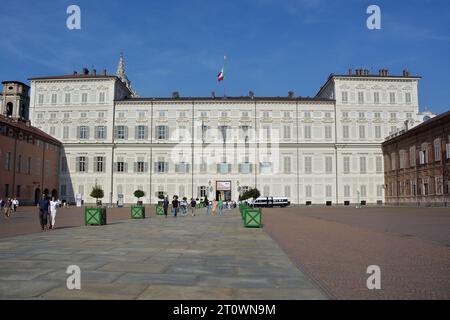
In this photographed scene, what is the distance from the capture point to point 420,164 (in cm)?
4906

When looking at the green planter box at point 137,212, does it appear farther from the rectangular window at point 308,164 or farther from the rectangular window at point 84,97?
the rectangular window at point 84,97

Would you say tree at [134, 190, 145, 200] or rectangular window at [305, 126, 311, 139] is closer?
tree at [134, 190, 145, 200]

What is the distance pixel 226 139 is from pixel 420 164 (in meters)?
26.5

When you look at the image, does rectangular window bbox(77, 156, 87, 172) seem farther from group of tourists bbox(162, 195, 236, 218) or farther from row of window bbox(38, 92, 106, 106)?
group of tourists bbox(162, 195, 236, 218)

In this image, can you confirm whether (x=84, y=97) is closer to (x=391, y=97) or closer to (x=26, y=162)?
(x=26, y=162)

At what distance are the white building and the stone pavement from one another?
49554 mm

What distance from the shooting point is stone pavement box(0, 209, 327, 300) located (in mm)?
5863

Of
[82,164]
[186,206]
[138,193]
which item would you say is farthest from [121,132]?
[186,206]

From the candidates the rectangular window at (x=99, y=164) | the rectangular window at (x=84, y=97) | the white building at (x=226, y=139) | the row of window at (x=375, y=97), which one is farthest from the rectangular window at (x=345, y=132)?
the rectangular window at (x=84, y=97)

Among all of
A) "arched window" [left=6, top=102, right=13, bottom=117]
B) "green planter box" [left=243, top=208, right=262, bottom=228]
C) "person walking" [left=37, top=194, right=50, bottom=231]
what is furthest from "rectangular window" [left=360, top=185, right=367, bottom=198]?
"arched window" [left=6, top=102, right=13, bottom=117]
